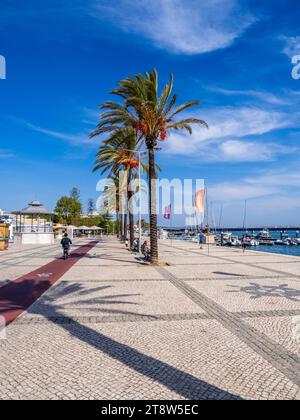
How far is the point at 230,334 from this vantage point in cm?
653

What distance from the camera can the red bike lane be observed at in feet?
27.8

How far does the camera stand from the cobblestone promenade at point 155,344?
14.2 ft

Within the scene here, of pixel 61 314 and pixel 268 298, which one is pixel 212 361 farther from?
pixel 268 298

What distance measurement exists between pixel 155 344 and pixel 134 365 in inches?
39.9

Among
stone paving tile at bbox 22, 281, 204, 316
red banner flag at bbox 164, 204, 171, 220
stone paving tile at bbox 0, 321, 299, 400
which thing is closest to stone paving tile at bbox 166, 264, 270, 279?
stone paving tile at bbox 22, 281, 204, 316

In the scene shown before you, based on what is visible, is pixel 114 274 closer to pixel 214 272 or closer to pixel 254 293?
pixel 214 272

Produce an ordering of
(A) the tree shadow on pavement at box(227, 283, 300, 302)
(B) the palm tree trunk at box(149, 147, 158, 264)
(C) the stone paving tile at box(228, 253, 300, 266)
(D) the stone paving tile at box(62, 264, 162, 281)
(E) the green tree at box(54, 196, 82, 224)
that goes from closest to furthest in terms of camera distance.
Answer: (A) the tree shadow on pavement at box(227, 283, 300, 302)
(D) the stone paving tile at box(62, 264, 162, 281)
(B) the palm tree trunk at box(149, 147, 158, 264)
(C) the stone paving tile at box(228, 253, 300, 266)
(E) the green tree at box(54, 196, 82, 224)

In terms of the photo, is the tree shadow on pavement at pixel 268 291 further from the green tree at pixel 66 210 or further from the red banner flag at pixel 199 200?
the green tree at pixel 66 210

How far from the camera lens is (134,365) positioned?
5023 millimetres

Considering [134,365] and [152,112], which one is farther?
[152,112]

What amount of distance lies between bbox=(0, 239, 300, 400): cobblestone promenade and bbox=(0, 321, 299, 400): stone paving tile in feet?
0.05

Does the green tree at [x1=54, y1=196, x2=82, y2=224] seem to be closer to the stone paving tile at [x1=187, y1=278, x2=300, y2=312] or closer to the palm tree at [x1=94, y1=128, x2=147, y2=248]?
the palm tree at [x1=94, y1=128, x2=147, y2=248]

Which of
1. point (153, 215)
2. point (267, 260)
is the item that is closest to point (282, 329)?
point (153, 215)

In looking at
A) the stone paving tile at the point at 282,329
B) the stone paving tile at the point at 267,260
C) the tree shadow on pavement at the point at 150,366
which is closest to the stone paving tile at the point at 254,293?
the stone paving tile at the point at 282,329
